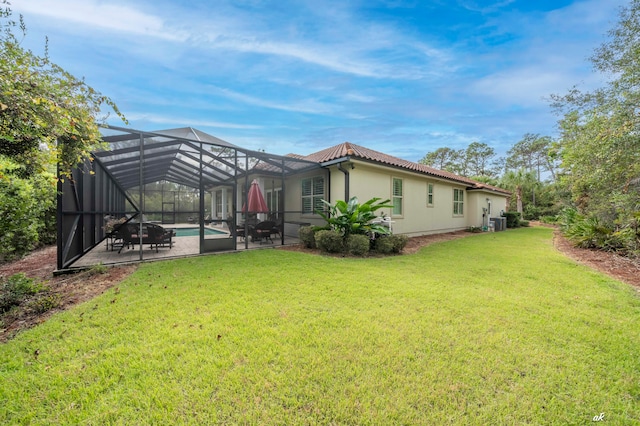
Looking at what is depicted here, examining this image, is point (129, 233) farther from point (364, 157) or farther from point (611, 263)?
point (611, 263)

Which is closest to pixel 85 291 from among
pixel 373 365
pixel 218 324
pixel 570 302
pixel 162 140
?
pixel 218 324

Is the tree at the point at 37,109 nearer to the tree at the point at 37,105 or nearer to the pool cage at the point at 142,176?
the tree at the point at 37,105

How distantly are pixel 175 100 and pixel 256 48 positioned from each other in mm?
5601

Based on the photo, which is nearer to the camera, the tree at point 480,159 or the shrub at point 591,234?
the shrub at point 591,234

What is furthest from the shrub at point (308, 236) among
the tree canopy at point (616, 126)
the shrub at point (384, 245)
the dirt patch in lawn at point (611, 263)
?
the tree canopy at point (616, 126)

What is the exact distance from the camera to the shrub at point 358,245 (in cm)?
766

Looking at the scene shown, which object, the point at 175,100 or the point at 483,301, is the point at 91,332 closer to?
the point at 483,301

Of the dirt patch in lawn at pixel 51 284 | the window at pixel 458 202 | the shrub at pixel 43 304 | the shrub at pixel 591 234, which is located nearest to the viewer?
the dirt patch in lawn at pixel 51 284

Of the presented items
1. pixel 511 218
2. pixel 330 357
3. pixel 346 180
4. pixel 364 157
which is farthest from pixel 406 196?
pixel 511 218

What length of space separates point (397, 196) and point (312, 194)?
160 inches

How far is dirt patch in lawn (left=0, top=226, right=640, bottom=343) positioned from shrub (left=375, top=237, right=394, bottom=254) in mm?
881

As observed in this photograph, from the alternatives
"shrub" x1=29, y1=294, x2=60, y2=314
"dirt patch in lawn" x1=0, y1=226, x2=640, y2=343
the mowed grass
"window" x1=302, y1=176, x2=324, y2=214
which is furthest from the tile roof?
"shrub" x1=29, y1=294, x2=60, y2=314

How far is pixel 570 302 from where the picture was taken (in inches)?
162

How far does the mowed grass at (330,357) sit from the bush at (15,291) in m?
1.06
